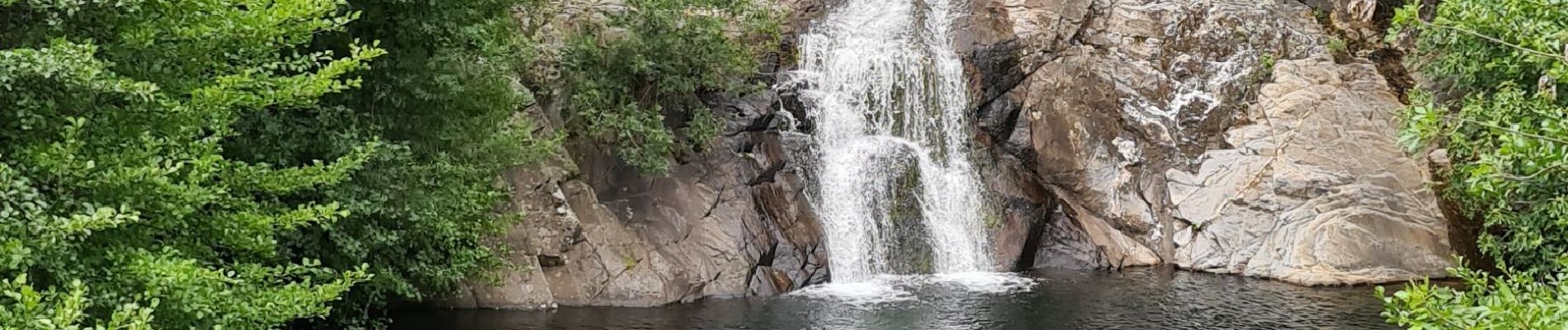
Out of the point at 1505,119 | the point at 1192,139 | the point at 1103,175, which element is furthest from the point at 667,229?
the point at 1505,119

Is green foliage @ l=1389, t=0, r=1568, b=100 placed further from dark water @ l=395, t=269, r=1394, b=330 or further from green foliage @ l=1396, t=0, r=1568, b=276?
dark water @ l=395, t=269, r=1394, b=330

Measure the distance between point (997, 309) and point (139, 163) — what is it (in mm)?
14602

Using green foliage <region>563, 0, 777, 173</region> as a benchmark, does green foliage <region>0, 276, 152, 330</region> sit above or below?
above

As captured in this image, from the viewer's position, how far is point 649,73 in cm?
2142

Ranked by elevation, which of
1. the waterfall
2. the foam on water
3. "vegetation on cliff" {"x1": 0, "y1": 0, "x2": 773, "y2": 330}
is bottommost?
the foam on water

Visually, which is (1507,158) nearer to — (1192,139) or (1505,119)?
(1505,119)

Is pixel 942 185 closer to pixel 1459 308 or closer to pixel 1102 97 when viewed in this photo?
pixel 1102 97

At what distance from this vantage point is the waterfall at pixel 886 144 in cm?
2420

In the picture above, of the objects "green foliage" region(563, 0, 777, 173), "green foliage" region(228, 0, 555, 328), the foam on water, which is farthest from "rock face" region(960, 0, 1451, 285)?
"green foliage" region(228, 0, 555, 328)

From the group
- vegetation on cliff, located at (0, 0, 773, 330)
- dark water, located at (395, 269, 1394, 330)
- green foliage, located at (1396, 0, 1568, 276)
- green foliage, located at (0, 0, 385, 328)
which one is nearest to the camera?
green foliage, located at (1396, 0, 1568, 276)

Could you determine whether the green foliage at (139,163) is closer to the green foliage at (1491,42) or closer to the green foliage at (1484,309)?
the green foliage at (1484,309)

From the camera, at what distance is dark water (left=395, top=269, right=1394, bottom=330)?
18.1 metres

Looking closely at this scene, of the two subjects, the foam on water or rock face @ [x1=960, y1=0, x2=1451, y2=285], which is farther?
rock face @ [x1=960, y1=0, x2=1451, y2=285]

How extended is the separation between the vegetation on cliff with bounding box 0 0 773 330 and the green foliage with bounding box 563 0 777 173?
2412 mm
